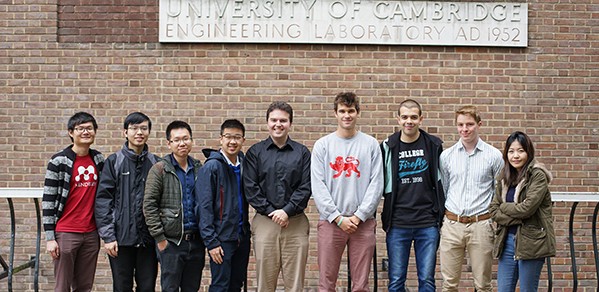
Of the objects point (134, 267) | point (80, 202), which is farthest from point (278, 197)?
point (80, 202)

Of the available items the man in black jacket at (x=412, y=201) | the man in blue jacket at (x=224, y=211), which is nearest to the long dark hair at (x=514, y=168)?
the man in black jacket at (x=412, y=201)

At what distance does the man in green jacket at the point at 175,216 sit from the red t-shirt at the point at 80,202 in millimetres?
501

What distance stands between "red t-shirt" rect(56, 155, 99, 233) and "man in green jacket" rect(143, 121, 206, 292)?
501 millimetres

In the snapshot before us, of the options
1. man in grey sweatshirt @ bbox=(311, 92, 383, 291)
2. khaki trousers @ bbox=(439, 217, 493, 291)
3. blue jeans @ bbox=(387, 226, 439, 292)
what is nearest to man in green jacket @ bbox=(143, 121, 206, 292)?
man in grey sweatshirt @ bbox=(311, 92, 383, 291)

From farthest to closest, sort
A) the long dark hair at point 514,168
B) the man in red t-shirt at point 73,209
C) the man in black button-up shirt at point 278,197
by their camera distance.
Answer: the man in black button-up shirt at point 278,197 → the man in red t-shirt at point 73,209 → the long dark hair at point 514,168

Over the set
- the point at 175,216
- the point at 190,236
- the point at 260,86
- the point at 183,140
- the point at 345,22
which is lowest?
the point at 190,236

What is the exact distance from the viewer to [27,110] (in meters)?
7.00

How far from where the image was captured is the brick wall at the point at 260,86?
23.0ft

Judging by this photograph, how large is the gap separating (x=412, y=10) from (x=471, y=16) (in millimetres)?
641

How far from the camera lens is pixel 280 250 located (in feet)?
16.8

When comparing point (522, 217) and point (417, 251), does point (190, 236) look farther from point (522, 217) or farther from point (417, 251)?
point (522, 217)

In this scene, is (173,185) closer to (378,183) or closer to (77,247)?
(77,247)

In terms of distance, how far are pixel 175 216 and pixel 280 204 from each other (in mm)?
789

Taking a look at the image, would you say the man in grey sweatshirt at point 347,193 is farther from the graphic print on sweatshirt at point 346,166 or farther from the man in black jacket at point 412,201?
the man in black jacket at point 412,201
